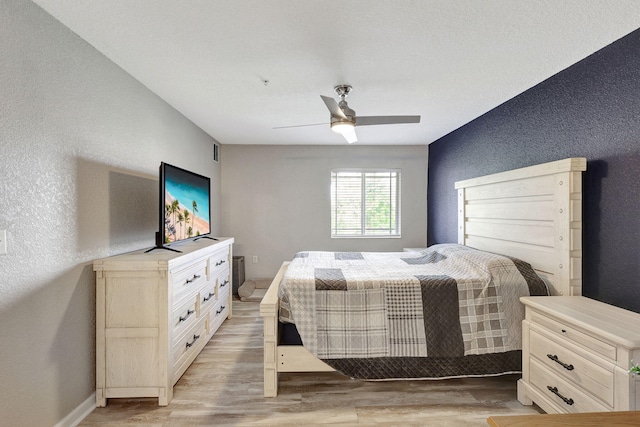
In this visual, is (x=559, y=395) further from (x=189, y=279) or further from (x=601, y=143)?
(x=189, y=279)

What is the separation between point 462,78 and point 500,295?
1.66m

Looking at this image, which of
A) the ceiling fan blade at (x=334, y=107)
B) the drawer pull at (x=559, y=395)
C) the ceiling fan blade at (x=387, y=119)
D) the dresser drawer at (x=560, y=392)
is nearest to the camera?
the dresser drawer at (x=560, y=392)

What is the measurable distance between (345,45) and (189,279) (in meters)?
2.02

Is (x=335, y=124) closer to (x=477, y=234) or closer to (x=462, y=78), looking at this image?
(x=462, y=78)

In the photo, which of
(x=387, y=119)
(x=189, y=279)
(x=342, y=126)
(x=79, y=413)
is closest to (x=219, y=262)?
(x=189, y=279)

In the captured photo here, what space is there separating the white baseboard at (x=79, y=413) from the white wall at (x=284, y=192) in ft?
9.77

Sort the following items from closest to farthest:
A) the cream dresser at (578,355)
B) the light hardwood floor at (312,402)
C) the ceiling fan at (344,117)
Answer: the cream dresser at (578,355), the light hardwood floor at (312,402), the ceiling fan at (344,117)

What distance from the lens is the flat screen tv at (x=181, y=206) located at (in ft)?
7.80

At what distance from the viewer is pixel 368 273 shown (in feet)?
8.57

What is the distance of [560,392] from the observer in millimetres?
1765

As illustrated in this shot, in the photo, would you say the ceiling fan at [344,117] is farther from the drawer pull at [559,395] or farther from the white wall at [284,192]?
the white wall at [284,192]

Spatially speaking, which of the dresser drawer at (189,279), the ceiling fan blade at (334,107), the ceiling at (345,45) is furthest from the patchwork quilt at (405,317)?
the ceiling at (345,45)

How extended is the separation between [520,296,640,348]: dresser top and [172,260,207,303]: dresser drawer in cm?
235

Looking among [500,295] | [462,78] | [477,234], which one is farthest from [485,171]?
[500,295]
